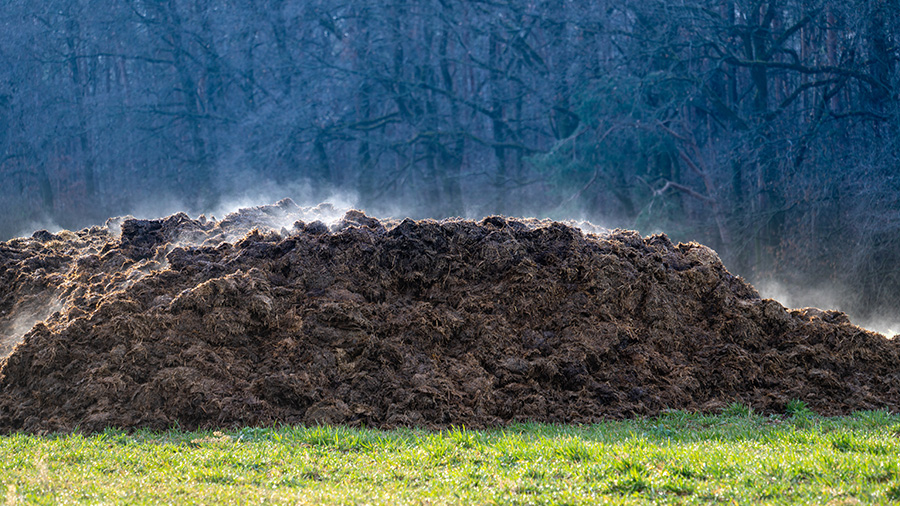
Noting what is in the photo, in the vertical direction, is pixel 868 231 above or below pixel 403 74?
below

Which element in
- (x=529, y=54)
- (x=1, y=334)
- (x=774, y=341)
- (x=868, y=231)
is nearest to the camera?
(x=774, y=341)

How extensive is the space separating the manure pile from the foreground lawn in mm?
454

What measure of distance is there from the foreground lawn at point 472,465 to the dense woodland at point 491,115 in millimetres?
9830

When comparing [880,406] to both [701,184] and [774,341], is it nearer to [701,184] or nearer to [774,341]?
[774,341]

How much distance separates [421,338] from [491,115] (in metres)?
17.6

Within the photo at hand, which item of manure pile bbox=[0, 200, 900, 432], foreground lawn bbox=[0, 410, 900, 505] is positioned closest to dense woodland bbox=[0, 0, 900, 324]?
manure pile bbox=[0, 200, 900, 432]

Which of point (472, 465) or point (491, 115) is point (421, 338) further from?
point (491, 115)

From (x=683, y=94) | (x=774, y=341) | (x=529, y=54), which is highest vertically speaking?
(x=529, y=54)

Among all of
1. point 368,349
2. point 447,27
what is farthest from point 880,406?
point 447,27

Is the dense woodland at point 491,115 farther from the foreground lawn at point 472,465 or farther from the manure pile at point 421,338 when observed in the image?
the foreground lawn at point 472,465

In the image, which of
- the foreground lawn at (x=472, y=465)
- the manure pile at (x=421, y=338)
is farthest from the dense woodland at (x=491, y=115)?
the foreground lawn at (x=472, y=465)

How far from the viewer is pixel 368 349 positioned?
645cm

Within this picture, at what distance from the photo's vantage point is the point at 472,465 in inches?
183

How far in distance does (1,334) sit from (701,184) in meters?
15.6
